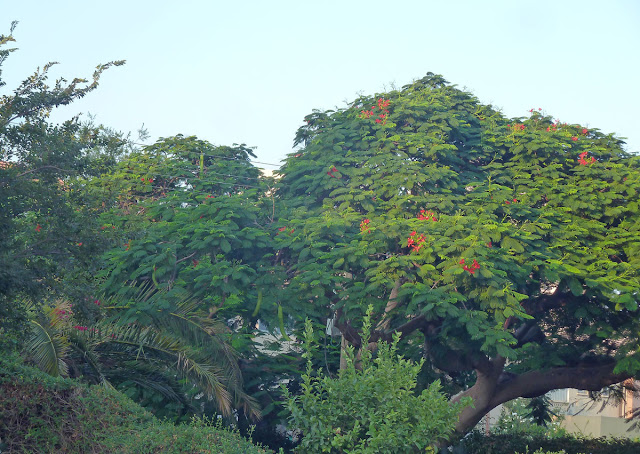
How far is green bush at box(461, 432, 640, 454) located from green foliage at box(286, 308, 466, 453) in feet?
38.3

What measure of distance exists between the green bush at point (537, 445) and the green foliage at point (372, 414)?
11689 mm

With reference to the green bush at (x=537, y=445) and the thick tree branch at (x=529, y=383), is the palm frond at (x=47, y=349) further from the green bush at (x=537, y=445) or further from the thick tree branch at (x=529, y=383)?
the green bush at (x=537, y=445)

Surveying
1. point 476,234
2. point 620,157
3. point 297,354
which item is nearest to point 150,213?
point 297,354

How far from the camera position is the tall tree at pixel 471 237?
15695 mm

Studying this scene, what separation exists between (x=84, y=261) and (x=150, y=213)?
Result: 21.5 feet

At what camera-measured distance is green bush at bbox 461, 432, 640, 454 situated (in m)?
20.7

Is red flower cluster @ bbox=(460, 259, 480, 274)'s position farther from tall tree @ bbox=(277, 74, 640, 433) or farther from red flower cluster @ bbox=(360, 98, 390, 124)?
→ red flower cluster @ bbox=(360, 98, 390, 124)

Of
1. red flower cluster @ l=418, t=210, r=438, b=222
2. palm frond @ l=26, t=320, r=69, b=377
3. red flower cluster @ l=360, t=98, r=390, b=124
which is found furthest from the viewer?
red flower cluster @ l=360, t=98, r=390, b=124

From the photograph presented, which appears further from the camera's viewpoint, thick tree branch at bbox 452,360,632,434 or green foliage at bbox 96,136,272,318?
thick tree branch at bbox 452,360,632,434

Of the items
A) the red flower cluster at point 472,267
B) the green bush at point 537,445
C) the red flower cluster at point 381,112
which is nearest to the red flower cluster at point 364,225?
the red flower cluster at point 472,267

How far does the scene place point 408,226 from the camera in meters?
16.5

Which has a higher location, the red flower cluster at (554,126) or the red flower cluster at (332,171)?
the red flower cluster at (554,126)

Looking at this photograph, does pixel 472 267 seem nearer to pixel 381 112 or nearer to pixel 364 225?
pixel 364 225

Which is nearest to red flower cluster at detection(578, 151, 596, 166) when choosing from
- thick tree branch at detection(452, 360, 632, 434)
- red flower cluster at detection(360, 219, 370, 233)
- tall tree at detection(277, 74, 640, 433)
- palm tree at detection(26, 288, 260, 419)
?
tall tree at detection(277, 74, 640, 433)
